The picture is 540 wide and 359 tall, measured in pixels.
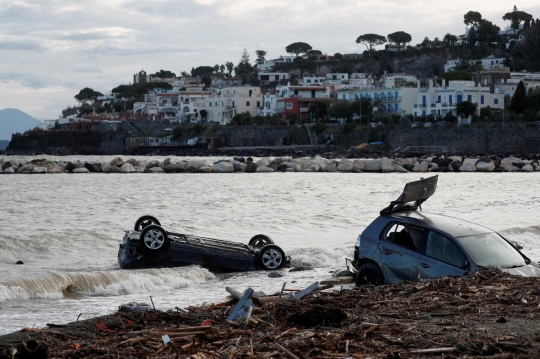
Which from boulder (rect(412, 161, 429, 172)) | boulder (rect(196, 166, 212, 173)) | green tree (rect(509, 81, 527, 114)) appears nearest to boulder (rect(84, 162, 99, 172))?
boulder (rect(196, 166, 212, 173))

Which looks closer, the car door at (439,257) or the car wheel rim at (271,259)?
the car door at (439,257)

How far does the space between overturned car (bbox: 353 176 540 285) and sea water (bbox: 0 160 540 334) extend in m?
2.01

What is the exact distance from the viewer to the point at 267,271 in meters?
14.1

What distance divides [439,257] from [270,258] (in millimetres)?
4696

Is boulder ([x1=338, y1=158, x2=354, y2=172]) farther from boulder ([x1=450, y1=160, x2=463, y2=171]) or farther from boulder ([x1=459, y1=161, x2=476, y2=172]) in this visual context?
boulder ([x1=459, y1=161, x2=476, y2=172])

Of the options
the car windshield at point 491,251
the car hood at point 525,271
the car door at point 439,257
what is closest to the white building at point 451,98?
the car windshield at point 491,251

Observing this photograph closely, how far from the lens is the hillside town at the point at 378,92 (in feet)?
348

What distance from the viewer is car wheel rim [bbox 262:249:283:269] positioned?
560 inches

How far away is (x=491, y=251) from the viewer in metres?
10.2

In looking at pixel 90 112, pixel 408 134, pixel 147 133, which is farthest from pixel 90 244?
pixel 90 112

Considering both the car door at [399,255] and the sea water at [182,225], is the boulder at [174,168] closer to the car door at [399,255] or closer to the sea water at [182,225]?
the sea water at [182,225]

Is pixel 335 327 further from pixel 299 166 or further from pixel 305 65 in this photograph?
pixel 305 65

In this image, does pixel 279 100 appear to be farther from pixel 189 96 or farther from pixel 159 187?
pixel 159 187

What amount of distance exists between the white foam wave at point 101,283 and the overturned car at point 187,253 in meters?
0.36
